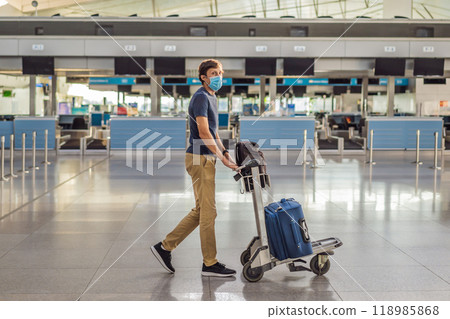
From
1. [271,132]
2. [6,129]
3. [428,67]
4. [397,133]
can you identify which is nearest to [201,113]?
[271,132]

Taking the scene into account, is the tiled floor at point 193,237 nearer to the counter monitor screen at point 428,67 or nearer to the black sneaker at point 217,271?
the black sneaker at point 217,271

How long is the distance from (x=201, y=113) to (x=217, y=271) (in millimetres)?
1224

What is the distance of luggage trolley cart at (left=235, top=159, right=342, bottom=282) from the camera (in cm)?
403

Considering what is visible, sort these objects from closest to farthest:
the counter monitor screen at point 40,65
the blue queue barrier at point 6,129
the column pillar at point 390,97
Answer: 1. the blue queue barrier at point 6,129
2. the counter monitor screen at point 40,65
3. the column pillar at point 390,97

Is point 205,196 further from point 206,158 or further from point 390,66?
point 390,66

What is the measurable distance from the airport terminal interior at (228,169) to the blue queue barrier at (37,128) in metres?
0.04

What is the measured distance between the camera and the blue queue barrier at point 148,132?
17.8 m

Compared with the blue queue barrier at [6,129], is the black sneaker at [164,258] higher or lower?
lower

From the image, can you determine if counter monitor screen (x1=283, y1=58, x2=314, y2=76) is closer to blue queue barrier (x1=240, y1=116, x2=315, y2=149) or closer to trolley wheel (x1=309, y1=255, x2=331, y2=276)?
blue queue barrier (x1=240, y1=116, x2=315, y2=149)

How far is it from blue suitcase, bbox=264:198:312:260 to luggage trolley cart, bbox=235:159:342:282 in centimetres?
5

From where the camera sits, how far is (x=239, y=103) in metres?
37.1

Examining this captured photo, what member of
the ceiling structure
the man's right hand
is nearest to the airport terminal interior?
the man's right hand

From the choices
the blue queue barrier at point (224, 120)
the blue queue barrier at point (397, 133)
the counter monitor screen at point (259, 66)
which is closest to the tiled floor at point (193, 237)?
the blue queue barrier at point (397, 133)
